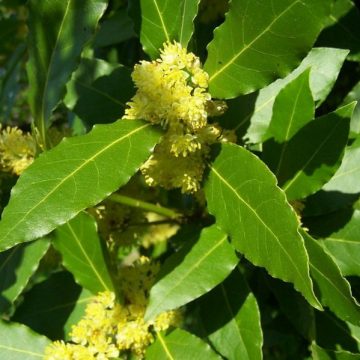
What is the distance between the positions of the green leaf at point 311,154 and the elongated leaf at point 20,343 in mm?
642

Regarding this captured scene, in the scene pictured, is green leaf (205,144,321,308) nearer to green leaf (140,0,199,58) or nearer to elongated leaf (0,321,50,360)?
green leaf (140,0,199,58)

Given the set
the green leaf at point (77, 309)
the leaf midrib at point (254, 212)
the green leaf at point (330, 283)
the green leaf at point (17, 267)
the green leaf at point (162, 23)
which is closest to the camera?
the leaf midrib at point (254, 212)

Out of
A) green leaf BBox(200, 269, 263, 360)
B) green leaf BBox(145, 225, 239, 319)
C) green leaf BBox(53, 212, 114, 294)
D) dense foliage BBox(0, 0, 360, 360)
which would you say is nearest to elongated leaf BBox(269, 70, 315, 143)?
dense foliage BBox(0, 0, 360, 360)

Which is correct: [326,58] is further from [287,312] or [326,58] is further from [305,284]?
[287,312]

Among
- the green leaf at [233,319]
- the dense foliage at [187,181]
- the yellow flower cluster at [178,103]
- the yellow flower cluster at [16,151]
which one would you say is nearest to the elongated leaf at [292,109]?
the dense foliage at [187,181]

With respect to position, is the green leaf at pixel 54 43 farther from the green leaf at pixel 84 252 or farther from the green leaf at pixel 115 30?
the green leaf at pixel 115 30

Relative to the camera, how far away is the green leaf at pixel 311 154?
1.20m

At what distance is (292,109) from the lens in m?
1.22

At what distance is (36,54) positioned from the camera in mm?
1327

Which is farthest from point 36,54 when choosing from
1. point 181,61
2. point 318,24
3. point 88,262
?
point 318,24

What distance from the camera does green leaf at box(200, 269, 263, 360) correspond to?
1294 millimetres

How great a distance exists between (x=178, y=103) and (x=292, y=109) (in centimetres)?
25

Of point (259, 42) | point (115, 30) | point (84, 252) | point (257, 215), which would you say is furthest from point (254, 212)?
point (115, 30)

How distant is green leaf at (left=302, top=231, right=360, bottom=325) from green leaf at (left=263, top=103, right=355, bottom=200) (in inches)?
6.6
